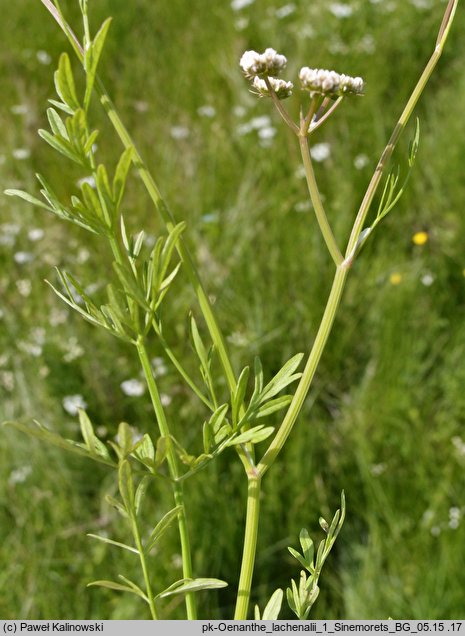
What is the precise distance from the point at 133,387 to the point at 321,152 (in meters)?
0.84

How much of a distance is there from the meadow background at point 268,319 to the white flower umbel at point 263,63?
2.43 ft

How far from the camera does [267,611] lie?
524 mm

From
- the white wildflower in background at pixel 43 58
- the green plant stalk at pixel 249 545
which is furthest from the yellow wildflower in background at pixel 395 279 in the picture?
the white wildflower in background at pixel 43 58

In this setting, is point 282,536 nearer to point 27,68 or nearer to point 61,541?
point 61,541

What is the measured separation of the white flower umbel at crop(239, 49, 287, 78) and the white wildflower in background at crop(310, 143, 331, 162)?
1449 millimetres

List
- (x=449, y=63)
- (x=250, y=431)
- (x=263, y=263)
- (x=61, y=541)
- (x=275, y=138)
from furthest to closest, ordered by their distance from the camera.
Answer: (x=449, y=63) → (x=275, y=138) → (x=263, y=263) → (x=61, y=541) → (x=250, y=431)

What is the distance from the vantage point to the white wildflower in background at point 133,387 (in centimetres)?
145

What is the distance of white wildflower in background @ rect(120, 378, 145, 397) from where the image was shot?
1447 millimetres

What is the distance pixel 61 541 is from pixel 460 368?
823 millimetres

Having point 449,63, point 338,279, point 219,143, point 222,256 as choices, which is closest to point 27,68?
point 219,143

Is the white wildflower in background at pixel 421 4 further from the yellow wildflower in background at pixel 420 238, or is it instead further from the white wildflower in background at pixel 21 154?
the white wildflower in background at pixel 21 154

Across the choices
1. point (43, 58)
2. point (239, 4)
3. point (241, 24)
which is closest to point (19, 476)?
point (43, 58)

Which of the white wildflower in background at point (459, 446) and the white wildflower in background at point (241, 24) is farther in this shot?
the white wildflower in background at point (241, 24)

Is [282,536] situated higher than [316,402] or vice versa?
[316,402]
